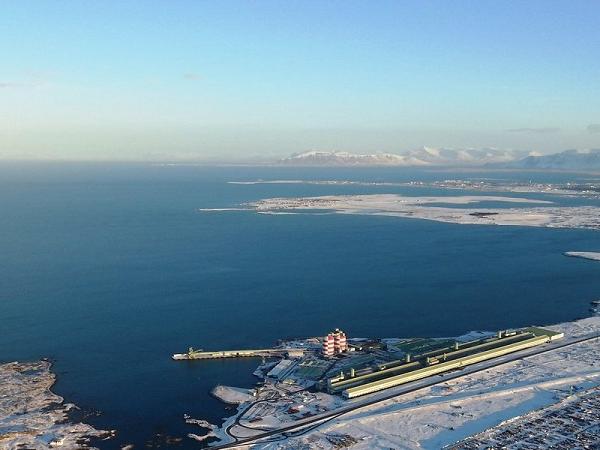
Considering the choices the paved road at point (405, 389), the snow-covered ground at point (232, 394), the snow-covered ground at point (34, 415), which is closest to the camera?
the snow-covered ground at point (34, 415)

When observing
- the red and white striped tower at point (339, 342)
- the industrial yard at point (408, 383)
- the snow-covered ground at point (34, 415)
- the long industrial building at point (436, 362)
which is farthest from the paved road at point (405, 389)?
the snow-covered ground at point (34, 415)

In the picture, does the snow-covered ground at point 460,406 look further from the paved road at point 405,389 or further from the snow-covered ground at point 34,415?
the snow-covered ground at point 34,415

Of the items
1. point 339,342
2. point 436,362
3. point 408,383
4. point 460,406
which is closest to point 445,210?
Result: point 339,342

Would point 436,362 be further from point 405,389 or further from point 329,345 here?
point 329,345

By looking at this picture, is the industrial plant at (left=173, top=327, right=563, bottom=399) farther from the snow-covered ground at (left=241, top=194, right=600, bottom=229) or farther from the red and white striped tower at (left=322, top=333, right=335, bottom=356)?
the snow-covered ground at (left=241, top=194, right=600, bottom=229)

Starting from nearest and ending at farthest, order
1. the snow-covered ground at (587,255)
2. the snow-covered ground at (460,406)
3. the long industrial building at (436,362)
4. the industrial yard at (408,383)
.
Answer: the snow-covered ground at (460,406)
the industrial yard at (408,383)
the long industrial building at (436,362)
the snow-covered ground at (587,255)

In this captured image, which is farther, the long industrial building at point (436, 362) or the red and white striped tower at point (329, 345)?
the red and white striped tower at point (329, 345)

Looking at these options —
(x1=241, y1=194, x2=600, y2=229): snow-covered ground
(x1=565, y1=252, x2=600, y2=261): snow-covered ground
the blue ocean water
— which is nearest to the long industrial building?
the blue ocean water
